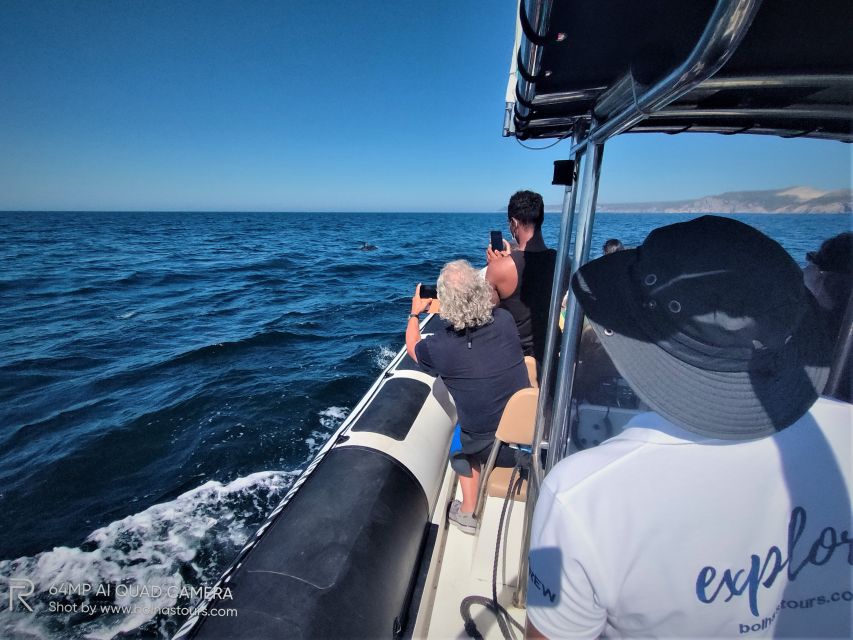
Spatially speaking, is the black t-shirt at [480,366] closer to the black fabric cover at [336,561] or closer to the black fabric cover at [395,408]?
the black fabric cover at [336,561]

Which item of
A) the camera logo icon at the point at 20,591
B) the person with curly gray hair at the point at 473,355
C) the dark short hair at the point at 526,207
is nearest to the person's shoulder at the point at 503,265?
the dark short hair at the point at 526,207

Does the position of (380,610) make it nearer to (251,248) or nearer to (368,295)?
(368,295)

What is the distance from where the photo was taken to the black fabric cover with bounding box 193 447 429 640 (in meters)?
1.61

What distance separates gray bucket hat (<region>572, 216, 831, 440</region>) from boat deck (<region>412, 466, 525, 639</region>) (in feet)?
5.56

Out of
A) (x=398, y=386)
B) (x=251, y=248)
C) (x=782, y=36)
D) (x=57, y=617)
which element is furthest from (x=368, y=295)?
(x=251, y=248)

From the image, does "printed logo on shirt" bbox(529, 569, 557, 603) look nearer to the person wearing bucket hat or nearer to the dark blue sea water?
the person wearing bucket hat

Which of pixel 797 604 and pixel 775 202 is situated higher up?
pixel 775 202

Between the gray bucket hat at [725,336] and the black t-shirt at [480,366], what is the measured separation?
1.33 m

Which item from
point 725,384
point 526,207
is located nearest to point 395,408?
point 526,207

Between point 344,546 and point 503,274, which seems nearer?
point 344,546

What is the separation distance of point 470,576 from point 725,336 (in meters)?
2.01

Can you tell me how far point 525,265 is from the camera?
245 cm

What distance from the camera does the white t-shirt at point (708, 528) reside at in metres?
0.60

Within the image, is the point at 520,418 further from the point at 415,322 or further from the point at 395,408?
the point at 395,408
